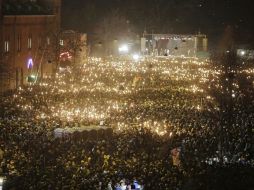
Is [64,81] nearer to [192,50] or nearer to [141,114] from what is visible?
[141,114]

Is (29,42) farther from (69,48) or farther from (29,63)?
(69,48)

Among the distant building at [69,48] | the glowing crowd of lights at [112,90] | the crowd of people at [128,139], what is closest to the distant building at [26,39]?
the glowing crowd of lights at [112,90]

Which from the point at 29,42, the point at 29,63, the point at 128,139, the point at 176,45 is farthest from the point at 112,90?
the point at 176,45

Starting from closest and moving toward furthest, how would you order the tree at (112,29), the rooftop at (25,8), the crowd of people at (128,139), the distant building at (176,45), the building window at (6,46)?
the crowd of people at (128,139) < the building window at (6,46) < the rooftop at (25,8) < the distant building at (176,45) < the tree at (112,29)

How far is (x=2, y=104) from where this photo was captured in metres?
35.8

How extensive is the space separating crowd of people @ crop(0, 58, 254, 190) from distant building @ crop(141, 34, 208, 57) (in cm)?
3867

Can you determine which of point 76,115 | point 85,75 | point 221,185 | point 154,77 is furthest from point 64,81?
point 221,185

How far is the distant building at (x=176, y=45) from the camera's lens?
84562 mm

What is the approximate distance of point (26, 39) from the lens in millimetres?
54438

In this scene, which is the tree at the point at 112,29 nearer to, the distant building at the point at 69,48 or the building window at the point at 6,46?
the distant building at the point at 69,48

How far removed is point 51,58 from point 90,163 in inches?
1532

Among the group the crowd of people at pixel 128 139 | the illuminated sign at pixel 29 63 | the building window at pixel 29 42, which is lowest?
the crowd of people at pixel 128 139

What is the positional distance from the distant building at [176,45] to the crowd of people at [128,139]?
3867 centimetres

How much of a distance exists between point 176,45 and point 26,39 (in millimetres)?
36025
